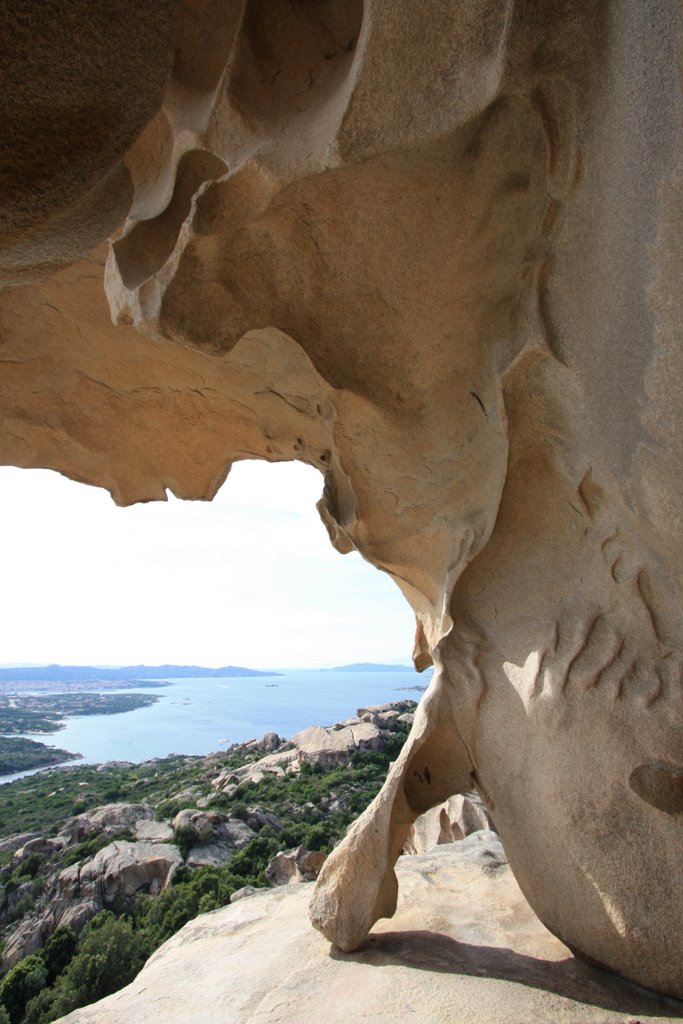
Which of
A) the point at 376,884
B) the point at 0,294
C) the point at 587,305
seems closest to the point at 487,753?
the point at 376,884

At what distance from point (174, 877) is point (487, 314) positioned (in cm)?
1153

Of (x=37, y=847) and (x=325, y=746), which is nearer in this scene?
(x=37, y=847)

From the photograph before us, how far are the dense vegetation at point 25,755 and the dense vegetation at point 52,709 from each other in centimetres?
641

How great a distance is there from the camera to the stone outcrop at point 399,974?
64.9 inches

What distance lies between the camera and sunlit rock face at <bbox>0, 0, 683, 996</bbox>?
143 centimetres

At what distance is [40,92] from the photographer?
0.90 m

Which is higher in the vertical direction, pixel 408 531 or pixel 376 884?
pixel 408 531

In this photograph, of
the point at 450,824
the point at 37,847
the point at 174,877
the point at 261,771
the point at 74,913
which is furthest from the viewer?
the point at 261,771

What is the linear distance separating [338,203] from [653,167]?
795mm

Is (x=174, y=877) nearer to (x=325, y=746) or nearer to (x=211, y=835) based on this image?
(x=211, y=835)

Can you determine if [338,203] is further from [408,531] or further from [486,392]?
[408,531]

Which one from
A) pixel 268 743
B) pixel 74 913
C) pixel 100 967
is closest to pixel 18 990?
pixel 74 913

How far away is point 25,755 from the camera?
29.8 m

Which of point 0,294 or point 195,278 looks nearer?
point 195,278
